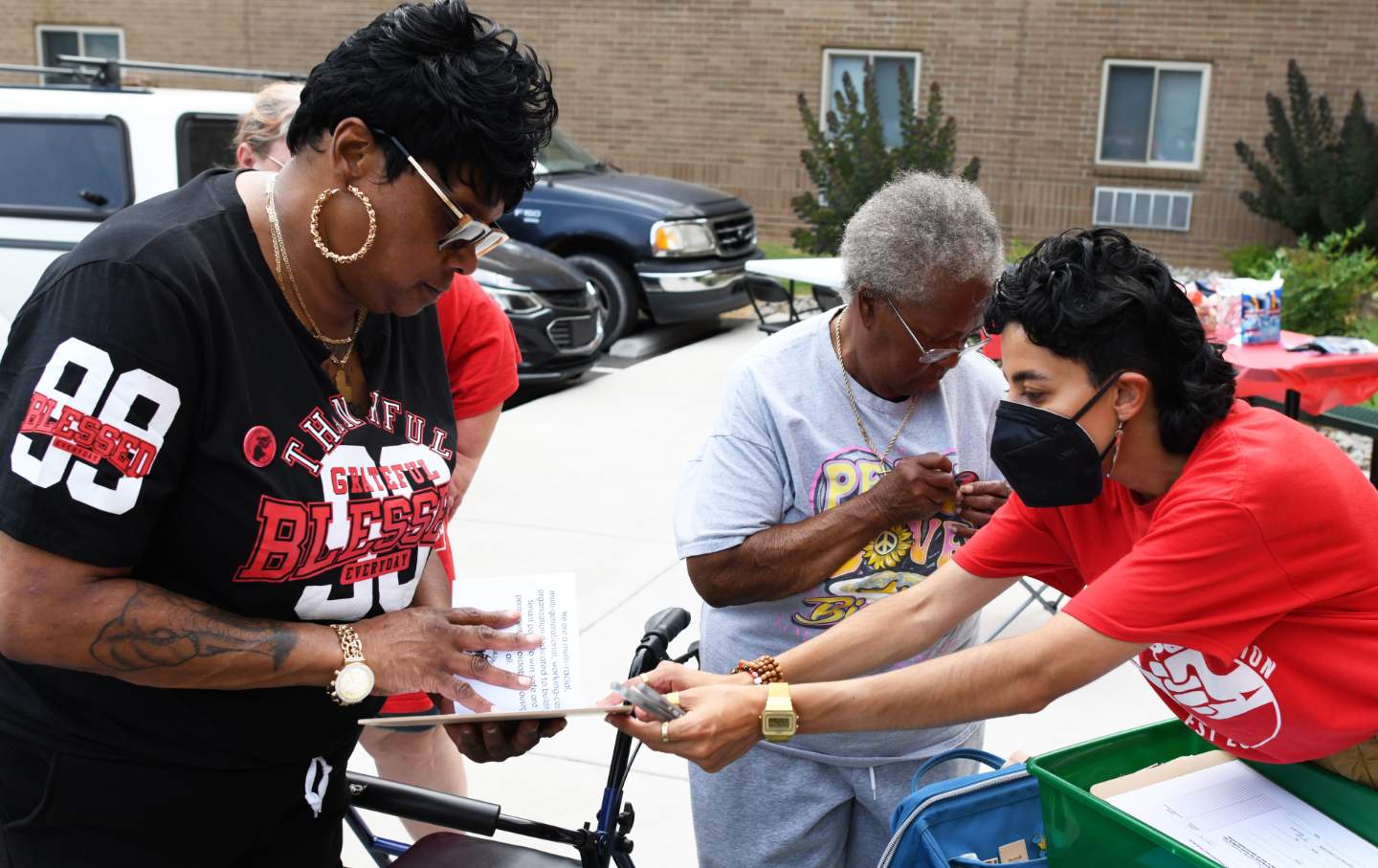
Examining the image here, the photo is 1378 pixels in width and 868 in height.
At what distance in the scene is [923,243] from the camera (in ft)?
7.79

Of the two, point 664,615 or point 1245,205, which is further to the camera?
point 1245,205

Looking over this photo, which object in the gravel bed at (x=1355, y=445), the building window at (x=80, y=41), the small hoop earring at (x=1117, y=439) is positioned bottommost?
the gravel bed at (x=1355, y=445)

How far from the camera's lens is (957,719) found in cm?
207

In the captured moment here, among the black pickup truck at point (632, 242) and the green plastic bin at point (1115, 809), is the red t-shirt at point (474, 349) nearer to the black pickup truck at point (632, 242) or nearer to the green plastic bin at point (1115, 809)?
the green plastic bin at point (1115, 809)

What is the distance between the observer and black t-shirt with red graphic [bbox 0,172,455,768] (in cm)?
161

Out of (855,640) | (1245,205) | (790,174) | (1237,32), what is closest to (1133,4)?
(1237,32)

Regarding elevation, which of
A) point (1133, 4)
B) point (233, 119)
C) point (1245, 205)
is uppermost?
point (1133, 4)

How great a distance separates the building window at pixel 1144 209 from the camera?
15336 mm

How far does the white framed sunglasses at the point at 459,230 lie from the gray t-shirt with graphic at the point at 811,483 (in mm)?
682

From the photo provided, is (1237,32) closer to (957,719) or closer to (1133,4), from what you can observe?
(1133,4)

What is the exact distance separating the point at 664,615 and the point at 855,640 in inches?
13.5

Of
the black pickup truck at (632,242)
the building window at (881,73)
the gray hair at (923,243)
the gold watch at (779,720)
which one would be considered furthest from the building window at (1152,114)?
the gold watch at (779,720)

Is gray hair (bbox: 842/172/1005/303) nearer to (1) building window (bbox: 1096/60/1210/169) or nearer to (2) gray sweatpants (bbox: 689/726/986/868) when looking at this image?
(2) gray sweatpants (bbox: 689/726/986/868)

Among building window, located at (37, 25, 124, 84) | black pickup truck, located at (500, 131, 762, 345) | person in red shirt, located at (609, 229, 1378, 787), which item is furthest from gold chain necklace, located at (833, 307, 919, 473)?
building window, located at (37, 25, 124, 84)
